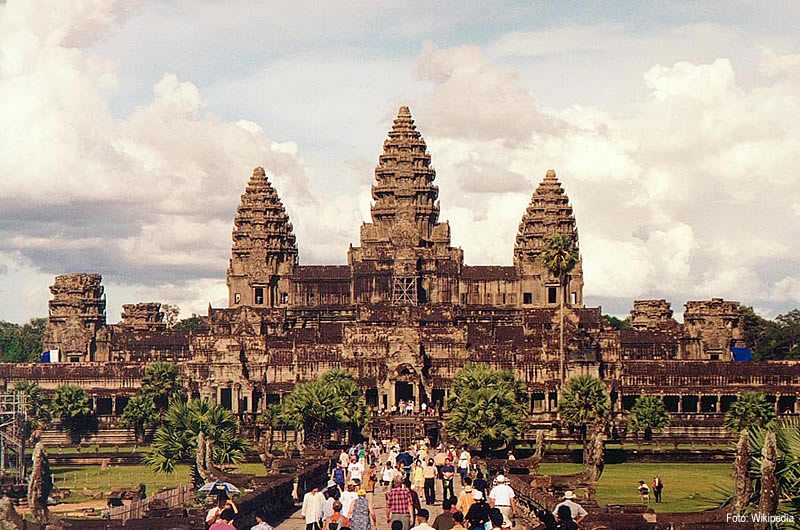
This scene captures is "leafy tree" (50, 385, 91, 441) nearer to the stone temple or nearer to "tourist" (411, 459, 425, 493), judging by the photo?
the stone temple

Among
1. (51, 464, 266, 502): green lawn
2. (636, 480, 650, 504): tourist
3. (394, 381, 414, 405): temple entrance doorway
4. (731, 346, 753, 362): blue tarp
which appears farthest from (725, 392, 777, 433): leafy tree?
(731, 346, 753, 362): blue tarp

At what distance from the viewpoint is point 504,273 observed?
179875 mm

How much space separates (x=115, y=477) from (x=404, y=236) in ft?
298

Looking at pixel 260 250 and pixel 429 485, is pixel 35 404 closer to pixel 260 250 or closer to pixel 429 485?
pixel 260 250

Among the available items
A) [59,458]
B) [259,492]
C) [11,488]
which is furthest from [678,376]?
[259,492]

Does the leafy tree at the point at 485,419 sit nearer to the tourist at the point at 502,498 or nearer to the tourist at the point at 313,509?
the tourist at the point at 502,498

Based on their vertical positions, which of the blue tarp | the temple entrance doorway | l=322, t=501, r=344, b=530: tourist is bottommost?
l=322, t=501, r=344, b=530: tourist

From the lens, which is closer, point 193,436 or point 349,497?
point 349,497

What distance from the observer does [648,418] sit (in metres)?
125

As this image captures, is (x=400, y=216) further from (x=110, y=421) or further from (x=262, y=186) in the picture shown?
(x=110, y=421)

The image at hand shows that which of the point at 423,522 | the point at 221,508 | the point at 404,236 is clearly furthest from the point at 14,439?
the point at 404,236

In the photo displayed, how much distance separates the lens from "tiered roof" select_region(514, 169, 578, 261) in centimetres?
19462

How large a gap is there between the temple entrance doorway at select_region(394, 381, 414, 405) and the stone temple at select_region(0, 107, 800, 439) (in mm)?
187

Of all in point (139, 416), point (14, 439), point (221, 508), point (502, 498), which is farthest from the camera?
point (139, 416)
